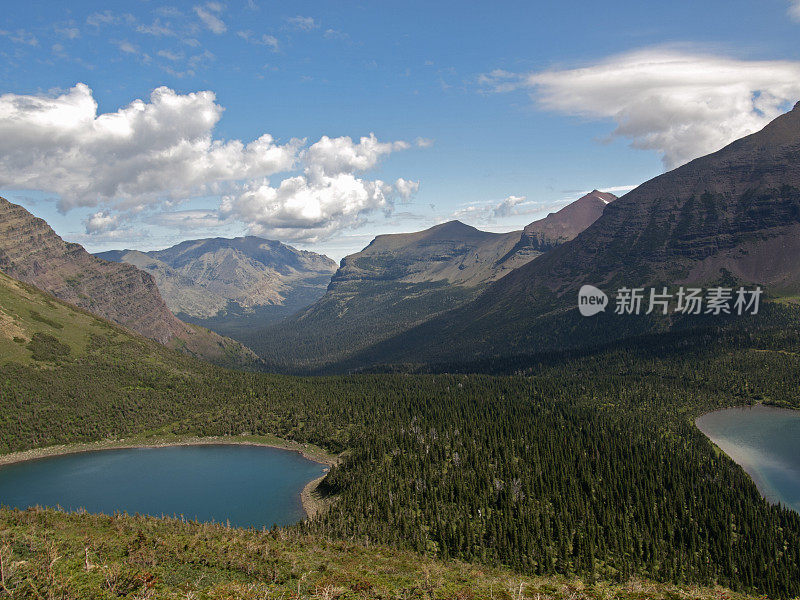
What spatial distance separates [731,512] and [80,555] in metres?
140

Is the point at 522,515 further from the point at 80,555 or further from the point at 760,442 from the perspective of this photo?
the point at 760,442

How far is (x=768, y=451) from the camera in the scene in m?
174

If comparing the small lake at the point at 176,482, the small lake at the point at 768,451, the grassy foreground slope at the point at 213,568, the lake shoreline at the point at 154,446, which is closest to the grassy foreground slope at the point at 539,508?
the grassy foreground slope at the point at 213,568

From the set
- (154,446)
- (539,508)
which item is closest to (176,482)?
(154,446)

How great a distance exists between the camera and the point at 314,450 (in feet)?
619

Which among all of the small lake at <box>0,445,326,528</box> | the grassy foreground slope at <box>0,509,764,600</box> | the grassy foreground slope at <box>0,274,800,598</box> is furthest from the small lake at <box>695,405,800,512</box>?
the small lake at <box>0,445,326,528</box>

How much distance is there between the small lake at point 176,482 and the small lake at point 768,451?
13908cm

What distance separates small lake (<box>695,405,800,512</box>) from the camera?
146m

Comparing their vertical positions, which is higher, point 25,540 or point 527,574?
point 25,540

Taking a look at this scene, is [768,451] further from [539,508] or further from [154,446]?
[154,446]

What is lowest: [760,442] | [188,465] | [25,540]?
[188,465]

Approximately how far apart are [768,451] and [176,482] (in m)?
203

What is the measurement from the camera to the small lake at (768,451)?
146 meters

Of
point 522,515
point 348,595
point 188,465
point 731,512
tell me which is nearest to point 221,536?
point 348,595
